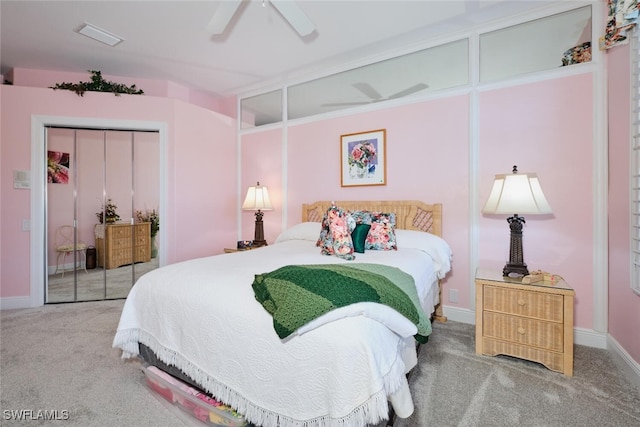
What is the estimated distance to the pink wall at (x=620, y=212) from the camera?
1.98m

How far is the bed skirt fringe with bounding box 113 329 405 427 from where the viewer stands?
1.06m

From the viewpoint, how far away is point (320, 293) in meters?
1.26

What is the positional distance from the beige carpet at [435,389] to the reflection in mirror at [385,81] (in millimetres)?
2514

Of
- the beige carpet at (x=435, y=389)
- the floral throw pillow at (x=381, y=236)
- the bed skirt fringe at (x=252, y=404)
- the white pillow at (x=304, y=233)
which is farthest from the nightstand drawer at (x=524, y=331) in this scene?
the white pillow at (x=304, y=233)

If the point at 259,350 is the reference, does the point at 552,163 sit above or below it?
above

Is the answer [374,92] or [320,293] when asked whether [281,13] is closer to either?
A: [374,92]

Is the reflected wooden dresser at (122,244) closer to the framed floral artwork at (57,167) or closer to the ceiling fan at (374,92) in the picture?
the framed floral artwork at (57,167)

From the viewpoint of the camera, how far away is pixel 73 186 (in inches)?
143

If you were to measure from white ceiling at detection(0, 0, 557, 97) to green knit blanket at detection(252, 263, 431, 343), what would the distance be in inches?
87.5

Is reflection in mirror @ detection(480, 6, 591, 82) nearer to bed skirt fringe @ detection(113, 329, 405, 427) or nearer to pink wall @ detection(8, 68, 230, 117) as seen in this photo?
bed skirt fringe @ detection(113, 329, 405, 427)

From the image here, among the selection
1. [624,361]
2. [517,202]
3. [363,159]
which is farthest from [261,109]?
[624,361]

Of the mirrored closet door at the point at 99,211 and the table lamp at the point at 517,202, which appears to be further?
the mirrored closet door at the point at 99,211

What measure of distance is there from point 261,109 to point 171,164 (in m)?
1.49

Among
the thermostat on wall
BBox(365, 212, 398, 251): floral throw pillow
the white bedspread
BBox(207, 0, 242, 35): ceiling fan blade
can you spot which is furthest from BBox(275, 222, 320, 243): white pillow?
the thermostat on wall
